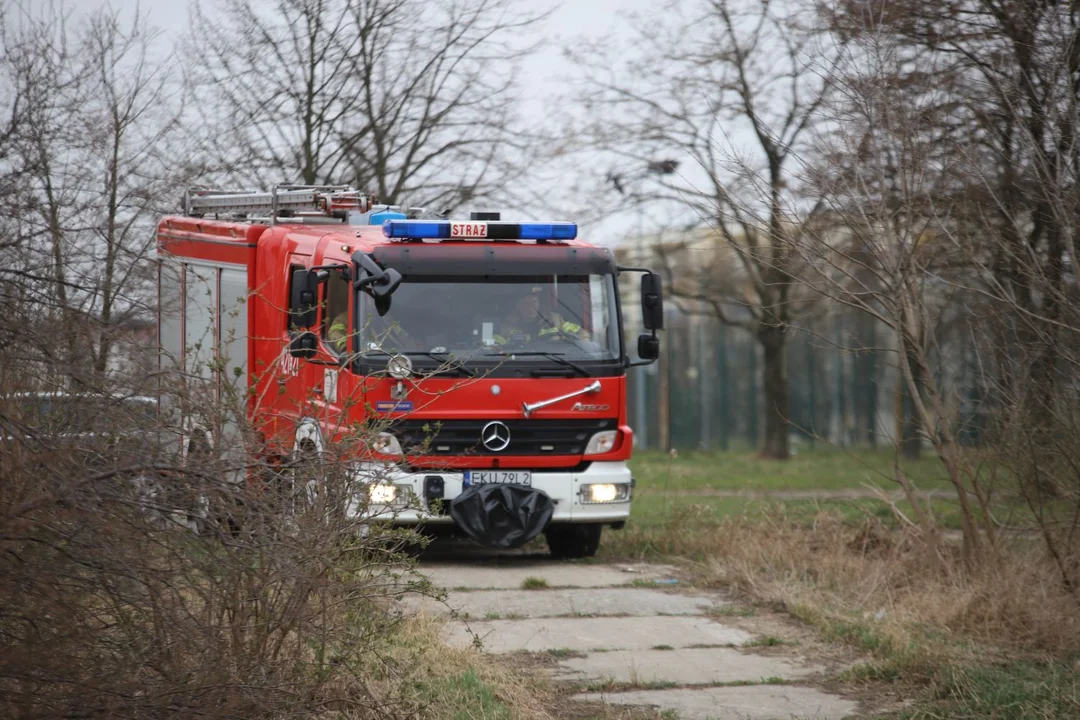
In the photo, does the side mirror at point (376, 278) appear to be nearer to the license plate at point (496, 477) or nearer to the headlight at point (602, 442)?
the license plate at point (496, 477)

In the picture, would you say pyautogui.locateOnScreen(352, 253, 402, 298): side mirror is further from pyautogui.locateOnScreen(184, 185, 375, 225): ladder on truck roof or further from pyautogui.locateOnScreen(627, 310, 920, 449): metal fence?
pyautogui.locateOnScreen(627, 310, 920, 449): metal fence

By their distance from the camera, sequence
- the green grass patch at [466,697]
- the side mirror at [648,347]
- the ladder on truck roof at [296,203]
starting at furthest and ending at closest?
the ladder on truck roof at [296,203]
the side mirror at [648,347]
the green grass patch at [466,697]

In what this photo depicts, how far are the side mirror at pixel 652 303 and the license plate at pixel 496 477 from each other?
5.60 feet

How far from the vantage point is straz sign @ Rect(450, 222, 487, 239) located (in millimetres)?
10469

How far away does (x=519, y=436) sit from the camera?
1031cm

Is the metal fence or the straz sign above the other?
the straz sign

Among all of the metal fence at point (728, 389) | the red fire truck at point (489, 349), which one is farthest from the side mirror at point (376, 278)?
the metal fence at point (728, 389)

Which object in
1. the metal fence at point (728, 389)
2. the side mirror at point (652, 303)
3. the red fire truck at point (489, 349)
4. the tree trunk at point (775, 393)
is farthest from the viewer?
the metal fence at point (728, 389)

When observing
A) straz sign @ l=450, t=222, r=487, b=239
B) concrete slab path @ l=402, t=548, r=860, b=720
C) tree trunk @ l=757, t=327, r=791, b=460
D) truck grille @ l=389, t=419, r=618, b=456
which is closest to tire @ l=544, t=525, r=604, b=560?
Answer: concrete slab path @ l=402, t=548, r=860, b=720

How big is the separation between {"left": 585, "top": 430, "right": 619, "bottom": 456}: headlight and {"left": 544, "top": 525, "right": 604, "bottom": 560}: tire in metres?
0.85

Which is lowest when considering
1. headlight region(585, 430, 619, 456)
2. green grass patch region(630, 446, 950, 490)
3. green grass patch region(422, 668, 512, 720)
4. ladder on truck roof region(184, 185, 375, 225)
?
green grass patch region(422, 668, 512, 720)

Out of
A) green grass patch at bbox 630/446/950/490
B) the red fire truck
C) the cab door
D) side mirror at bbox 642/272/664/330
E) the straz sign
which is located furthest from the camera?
green grass patch at bbox 630/446/950/490

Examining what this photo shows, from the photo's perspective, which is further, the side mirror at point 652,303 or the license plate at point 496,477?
the side mirror at point 652,303

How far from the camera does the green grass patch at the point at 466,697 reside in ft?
18.7
